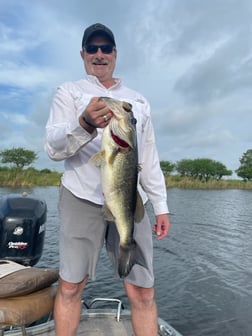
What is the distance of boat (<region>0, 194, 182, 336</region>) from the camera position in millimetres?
3039

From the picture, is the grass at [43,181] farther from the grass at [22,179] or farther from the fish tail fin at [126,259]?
the fish tail fin at [126,259]

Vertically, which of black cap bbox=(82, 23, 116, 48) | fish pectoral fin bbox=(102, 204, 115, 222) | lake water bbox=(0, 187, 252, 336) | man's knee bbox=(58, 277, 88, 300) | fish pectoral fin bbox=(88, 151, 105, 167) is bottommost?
lake water bbox=(0, 187, 252, 336)

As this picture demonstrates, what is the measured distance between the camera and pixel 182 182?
50.2 meters

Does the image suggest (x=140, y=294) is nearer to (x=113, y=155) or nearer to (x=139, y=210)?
(x=139, y=210)

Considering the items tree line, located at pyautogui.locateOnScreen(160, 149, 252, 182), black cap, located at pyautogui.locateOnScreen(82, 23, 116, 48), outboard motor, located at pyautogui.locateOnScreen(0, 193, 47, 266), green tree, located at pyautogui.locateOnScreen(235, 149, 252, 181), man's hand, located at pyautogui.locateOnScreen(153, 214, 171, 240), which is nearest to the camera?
black cap, located at pyautogui.locateOnScreen(82, 23, 116, 48)

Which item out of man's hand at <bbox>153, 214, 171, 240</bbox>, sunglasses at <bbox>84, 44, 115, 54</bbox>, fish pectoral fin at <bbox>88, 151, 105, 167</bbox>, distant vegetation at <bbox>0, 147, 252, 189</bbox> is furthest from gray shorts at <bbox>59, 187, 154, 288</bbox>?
distant vegetation at <bbox>0, 147, 252, 189</bbox>

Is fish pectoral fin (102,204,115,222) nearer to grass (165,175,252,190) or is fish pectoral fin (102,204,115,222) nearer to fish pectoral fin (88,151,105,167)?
fish pectoral fin (88,151,105,167)

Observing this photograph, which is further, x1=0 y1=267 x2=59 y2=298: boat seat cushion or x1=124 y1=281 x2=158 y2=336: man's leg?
x1=124 y1=281 x2=158 y2=336: man's leg

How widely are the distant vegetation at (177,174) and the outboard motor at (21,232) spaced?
29.1 metres

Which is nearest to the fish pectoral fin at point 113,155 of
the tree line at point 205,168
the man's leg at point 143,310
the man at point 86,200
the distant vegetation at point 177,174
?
the man at point 86,200

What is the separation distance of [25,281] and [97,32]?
2259mm

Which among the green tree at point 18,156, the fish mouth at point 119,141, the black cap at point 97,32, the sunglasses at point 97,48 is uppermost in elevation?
the green tree at point 18,156

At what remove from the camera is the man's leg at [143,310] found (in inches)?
132

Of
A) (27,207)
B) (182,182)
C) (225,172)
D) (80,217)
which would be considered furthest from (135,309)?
(225,172)
